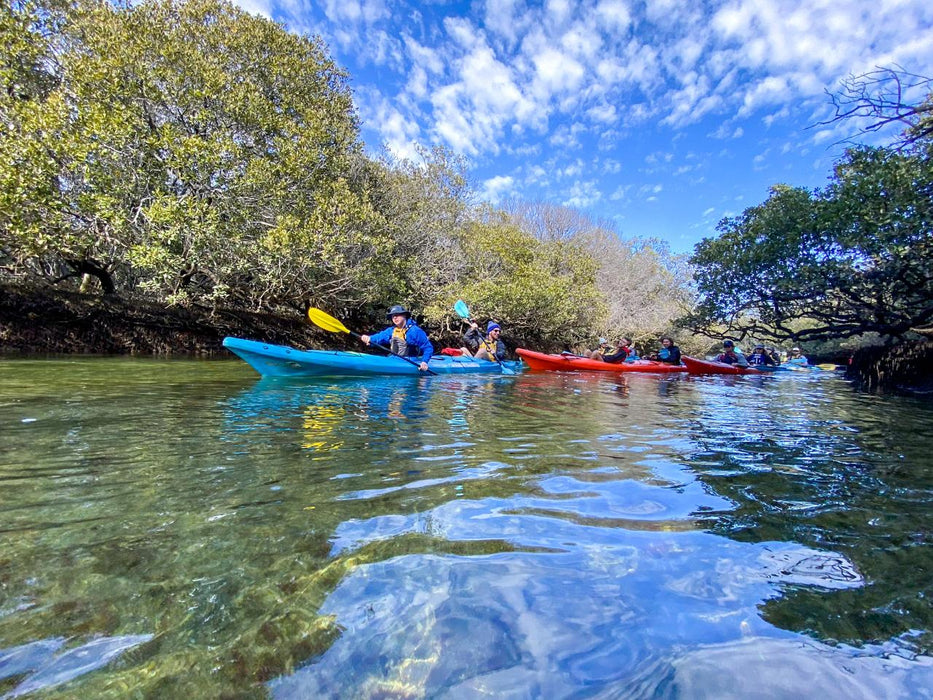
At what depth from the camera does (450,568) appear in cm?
161

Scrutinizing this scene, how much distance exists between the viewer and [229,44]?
1266 cm

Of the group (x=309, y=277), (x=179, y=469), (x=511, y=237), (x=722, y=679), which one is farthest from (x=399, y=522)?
(x=511, y=237)

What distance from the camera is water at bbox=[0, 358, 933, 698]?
113cm

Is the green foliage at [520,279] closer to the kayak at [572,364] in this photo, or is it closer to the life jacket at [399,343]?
the kayak at [572,364]

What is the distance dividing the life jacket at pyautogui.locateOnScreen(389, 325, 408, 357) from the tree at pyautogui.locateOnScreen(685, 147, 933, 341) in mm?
9271

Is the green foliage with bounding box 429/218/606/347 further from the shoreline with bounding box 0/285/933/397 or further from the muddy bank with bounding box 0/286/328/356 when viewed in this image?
the shoreline with bounding box 0/285/933/397

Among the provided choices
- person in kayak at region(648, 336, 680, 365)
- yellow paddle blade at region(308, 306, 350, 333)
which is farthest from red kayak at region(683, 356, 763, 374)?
yellow paddle blade at region(308, 306, 350, 333)

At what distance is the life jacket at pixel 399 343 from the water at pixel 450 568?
5122 millimetres

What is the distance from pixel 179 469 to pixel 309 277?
1241 cm

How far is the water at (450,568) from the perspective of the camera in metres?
1.13

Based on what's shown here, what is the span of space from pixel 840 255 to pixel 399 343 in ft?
35.4

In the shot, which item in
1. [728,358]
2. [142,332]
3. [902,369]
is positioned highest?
[142,332]

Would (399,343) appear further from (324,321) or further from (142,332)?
(142,332)

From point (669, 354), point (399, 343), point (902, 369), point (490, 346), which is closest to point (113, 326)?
point (399, 343)
